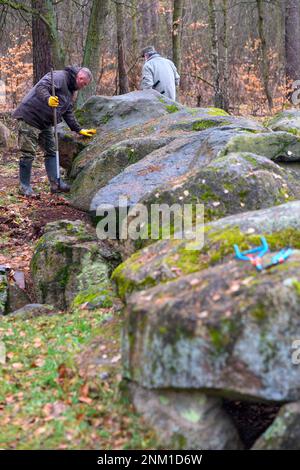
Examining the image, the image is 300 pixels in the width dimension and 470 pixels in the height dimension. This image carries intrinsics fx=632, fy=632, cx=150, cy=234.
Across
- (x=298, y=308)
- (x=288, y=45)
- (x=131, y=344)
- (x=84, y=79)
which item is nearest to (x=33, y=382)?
(x=131, y=344)

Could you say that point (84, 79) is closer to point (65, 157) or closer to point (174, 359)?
point (65, 157)

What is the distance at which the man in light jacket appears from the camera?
1188cm

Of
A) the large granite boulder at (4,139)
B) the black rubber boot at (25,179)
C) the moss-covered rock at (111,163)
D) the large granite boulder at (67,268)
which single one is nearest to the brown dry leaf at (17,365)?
the large granite boulder at (67,268)

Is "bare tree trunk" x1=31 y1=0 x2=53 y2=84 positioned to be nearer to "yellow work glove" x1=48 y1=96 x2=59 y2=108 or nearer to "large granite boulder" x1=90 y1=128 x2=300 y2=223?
"yellow work glove" x1=48 y1=96 x2=59 y2=108

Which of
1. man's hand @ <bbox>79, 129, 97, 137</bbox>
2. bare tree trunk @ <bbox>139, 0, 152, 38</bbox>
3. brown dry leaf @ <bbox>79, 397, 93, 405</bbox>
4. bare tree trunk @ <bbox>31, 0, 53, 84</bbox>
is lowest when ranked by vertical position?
brown dry leaf @ <bbox>79, 397, 93, 405</bbox>

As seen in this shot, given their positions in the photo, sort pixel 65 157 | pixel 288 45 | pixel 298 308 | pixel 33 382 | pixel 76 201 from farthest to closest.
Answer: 1. pixel 288 45
2. pixel 65 157
3. pixel 76 201
4. pixel 33 382
5. pixel 298 308

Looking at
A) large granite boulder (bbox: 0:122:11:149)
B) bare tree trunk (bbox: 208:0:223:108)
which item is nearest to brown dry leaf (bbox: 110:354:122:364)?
large granite boulder (bbox: 0:122:11:149)

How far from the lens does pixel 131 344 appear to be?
3.66 metres

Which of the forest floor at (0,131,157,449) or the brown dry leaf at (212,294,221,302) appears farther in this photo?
the forest floor at (0,131,157,449)

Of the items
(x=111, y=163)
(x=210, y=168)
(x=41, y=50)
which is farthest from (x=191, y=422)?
(x=41, y=50)

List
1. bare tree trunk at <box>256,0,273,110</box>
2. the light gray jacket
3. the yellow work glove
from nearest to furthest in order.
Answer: the yellow work glove
the light gray jacket
bare tree trunk at <box>256,0,273,110</box>

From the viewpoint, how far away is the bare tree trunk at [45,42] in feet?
45.7

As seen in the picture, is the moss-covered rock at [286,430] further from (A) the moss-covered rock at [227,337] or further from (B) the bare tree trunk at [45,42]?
(B) the bare tree trunk at [45,42]

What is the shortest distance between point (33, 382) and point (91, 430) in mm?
916
